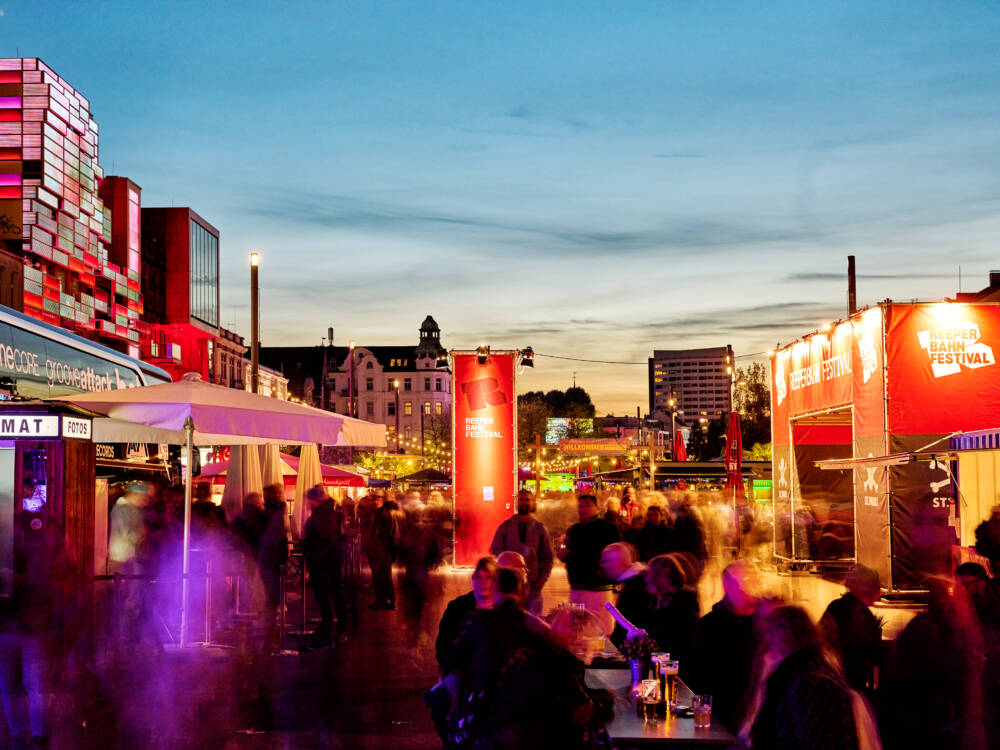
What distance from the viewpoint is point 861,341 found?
2005cm

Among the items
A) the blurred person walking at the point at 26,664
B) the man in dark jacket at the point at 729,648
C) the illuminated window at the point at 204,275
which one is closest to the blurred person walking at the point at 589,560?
the blurred person walking at the point at 26,664

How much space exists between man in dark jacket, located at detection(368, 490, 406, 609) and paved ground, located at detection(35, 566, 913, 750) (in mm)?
3753

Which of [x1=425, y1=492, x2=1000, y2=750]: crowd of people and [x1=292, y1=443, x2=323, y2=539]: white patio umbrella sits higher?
[x1=292, y1=443, x2=323, y2=539]: white patio umbrella

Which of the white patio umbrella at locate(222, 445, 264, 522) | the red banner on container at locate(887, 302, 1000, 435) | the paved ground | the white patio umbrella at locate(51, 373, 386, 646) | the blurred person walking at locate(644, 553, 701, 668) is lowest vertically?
the paved ground

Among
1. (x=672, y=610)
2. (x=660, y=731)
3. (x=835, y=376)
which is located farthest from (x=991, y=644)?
(x=835, y=376)

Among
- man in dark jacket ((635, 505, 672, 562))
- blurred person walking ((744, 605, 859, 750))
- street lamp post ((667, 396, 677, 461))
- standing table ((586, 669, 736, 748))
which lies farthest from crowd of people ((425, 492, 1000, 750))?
street lamp post ((667, 396, 677, 461))

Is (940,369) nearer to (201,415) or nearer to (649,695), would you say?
(201,415)

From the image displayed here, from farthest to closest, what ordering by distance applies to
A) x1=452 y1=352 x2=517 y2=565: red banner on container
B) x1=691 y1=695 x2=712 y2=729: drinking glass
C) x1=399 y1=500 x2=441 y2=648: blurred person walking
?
x1=452 y1=352 x2=517 y2=565: red banner on container
x1=399 y1=500 x2=441 y2=648: blurred person walking
x1=691 y1=695 x2=712 y2=729: drinking glass

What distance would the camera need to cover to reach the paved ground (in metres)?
8.41

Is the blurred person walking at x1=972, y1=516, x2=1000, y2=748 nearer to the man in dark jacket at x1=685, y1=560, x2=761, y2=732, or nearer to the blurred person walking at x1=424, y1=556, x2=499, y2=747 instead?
the man in dark jacket at x1=685, y1=560, x2=761, y2=732

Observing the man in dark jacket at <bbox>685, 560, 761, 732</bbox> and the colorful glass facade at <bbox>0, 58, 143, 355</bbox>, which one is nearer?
the man in dark jacket at <bbox>685, 560, 761, 732</bbox>

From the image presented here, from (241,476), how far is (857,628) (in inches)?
579

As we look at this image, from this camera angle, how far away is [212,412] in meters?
11.4

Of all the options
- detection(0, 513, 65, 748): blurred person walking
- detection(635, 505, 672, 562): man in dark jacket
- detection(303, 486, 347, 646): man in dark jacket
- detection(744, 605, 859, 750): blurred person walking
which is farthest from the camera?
detection(635, 505, 672, 562): man in dark jacket
